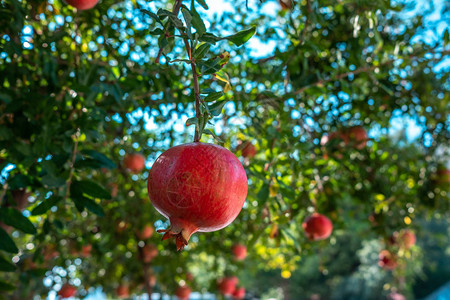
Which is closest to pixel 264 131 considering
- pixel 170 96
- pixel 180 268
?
pixel 170 96

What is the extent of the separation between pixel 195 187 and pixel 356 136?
1675mm

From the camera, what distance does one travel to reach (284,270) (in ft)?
9.69

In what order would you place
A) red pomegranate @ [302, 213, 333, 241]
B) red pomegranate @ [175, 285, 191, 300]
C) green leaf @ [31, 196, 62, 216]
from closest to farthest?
green leaf @ [31, 196, 62, 216]
red pomegranate @ [302, 213, 333, 241]
red pomegranate @ [175, 285, 191, 300]

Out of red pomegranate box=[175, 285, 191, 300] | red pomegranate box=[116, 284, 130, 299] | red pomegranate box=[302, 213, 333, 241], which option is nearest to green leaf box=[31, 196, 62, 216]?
red pomegranate box=[302, 213, 333, 241]

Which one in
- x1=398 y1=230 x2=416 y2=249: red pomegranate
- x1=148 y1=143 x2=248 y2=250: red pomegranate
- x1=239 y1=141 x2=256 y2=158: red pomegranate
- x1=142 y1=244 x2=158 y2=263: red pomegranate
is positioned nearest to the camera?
x1=148 y1=143 x2=248 y2=250: red pomegranate

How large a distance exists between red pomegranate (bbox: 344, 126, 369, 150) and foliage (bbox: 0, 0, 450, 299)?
0.05m

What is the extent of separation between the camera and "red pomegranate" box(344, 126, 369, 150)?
82.1 inches

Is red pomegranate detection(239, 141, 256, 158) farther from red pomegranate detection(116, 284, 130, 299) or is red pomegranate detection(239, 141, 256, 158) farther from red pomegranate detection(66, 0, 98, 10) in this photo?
red pomegranate detection(116, 284, 130, 299)

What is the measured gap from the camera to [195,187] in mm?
624

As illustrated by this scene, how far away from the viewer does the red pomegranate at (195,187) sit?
0.63 m

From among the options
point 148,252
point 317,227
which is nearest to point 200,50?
point 317,227

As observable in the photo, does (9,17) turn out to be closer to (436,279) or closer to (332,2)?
(332,2)

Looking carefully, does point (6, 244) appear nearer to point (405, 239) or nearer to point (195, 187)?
point (195, 187)

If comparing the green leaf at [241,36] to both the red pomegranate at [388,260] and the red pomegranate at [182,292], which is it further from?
the red pomegranate at [182,292]
